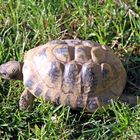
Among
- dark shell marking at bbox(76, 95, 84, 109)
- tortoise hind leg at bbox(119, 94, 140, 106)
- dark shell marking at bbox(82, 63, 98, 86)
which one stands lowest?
tortoise hind leg at bbox(119, 94, 140, 106)

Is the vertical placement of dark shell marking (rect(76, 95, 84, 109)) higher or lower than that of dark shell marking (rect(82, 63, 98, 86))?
lower

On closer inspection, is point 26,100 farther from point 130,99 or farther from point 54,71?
point 130,99

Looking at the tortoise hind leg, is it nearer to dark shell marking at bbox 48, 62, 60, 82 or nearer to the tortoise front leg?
dark shell marking at bbox 48, 62, 60, 82

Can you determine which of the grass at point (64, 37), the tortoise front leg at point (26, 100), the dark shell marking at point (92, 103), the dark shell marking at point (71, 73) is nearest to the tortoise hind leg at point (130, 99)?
the grass at point (64, 37)

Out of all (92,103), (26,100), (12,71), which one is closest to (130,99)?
(92,103)

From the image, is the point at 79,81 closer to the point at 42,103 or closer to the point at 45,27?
the point at 42,103

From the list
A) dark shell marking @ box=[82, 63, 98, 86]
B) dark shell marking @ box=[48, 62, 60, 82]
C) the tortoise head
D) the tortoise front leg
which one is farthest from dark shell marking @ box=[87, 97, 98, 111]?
the tortoise head

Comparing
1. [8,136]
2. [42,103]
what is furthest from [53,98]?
[8,136]
